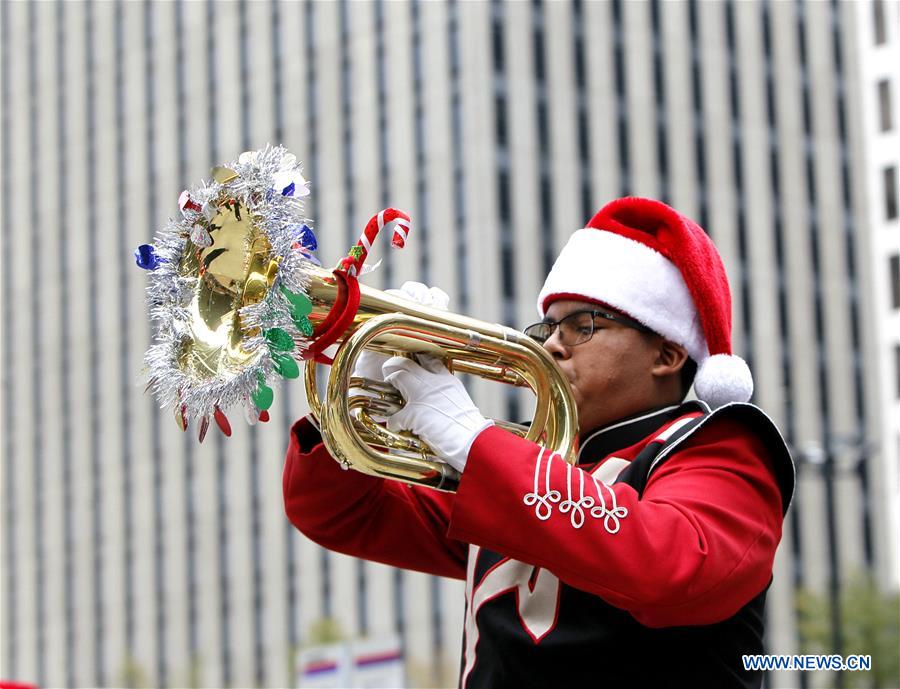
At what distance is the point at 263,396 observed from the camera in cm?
408

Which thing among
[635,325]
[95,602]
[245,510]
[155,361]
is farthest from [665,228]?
[95,602]

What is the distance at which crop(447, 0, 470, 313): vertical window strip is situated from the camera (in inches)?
1973

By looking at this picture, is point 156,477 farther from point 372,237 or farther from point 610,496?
point 610,496

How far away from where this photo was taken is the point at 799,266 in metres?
57.0

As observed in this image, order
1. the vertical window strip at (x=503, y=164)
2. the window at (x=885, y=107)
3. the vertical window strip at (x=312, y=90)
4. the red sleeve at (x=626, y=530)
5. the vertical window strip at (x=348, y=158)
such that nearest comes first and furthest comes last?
the red sleeve at (x=626, y=530) → the vertical window strip at (x=503, y=164) → the vertical window strip at (x=348, y=158) → the vertical window strip at (x=312, y=90) → the window at (x=885, y=107)

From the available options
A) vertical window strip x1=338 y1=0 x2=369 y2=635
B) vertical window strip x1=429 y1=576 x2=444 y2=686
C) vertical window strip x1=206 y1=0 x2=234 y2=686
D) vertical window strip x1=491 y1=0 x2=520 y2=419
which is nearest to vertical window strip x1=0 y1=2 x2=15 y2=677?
vertical window strip x1=206 y1=0 x2=234 y2=686

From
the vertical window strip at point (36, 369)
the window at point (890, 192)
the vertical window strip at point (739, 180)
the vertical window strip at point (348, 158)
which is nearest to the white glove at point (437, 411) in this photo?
the vertical window strip at point (348, 158)

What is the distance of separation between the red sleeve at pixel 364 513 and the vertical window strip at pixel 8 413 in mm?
61781

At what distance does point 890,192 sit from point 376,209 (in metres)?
17.0

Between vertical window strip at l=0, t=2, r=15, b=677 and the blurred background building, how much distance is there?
0.68 feet

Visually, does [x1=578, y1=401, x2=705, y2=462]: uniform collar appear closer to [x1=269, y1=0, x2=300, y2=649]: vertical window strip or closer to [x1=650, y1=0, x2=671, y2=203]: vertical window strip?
[x1=269, y1=0, x2=300, y2=649]: vertical window strip

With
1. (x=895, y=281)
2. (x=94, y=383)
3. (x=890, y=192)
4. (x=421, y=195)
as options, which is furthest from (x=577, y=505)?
(x=94, y=383)

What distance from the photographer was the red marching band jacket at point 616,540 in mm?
3930

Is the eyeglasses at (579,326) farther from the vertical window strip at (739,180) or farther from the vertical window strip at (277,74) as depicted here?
the vertical window strip at (277,74)
